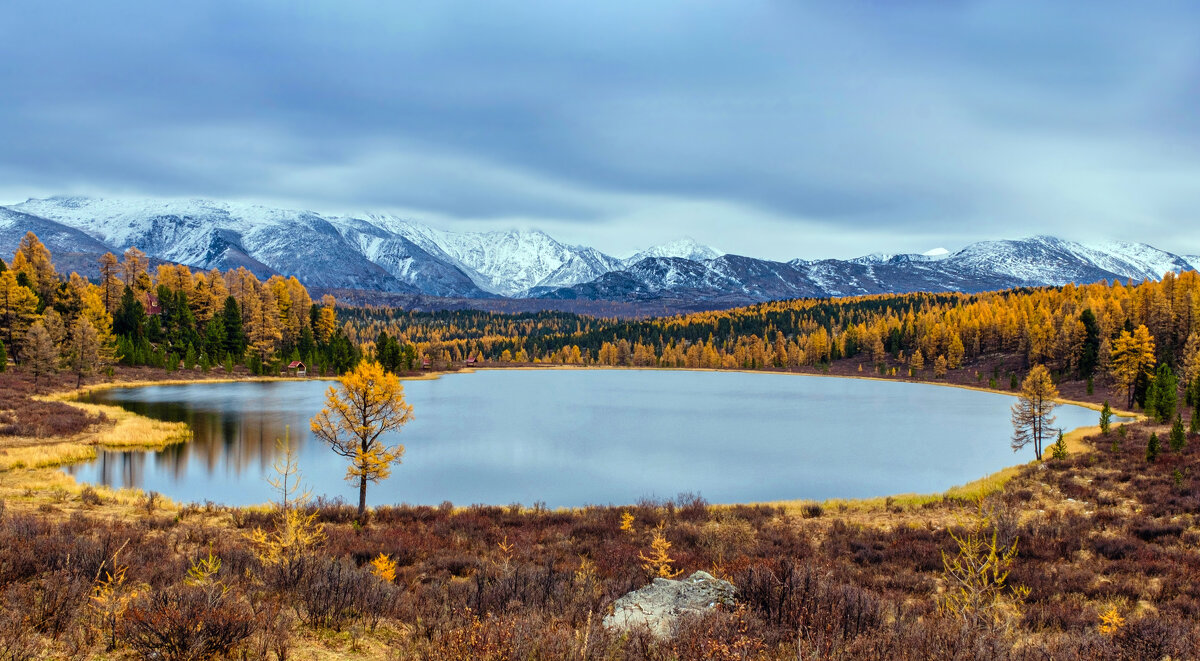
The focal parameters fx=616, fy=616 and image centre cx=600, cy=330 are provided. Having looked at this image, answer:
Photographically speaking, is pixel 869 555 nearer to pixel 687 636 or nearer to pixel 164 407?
pixel 687 636

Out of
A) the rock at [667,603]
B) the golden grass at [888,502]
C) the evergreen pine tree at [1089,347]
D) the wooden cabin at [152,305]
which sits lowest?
the golden grass at [888,502]

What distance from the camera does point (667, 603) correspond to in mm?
9688

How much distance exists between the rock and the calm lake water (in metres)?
20.6

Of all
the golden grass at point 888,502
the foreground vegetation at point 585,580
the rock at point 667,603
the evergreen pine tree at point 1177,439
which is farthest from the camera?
the evergreen pine tree at point 1177,439

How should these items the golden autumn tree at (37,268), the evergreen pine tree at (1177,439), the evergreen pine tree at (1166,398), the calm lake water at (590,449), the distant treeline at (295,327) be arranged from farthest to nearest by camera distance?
the golden autumn tree at (37,268) → the distant treeline at (295,327) → the evergreen pine tree at (1166,398) → the calm lake water at (590,449) → the evergreen pine tree at (1177,439)

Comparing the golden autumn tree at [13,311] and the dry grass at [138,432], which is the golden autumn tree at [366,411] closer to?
the dry grass at [138,432]

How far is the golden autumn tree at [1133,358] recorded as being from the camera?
72.2 m

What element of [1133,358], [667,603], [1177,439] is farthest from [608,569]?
[1133,358]

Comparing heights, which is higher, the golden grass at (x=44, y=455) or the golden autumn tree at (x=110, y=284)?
the golden autumn tree at (x=110, y=284)

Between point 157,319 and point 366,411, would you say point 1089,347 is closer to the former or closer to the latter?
point 366,411

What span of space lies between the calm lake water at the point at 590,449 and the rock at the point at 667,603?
20.6 meters

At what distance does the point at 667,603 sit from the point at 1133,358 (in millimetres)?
91787

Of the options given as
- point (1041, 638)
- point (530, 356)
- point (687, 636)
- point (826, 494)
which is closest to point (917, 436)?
point (826, 494)

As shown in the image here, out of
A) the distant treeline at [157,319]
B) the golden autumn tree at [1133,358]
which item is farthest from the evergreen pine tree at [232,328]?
the golden autumn tree at [1133,358]
